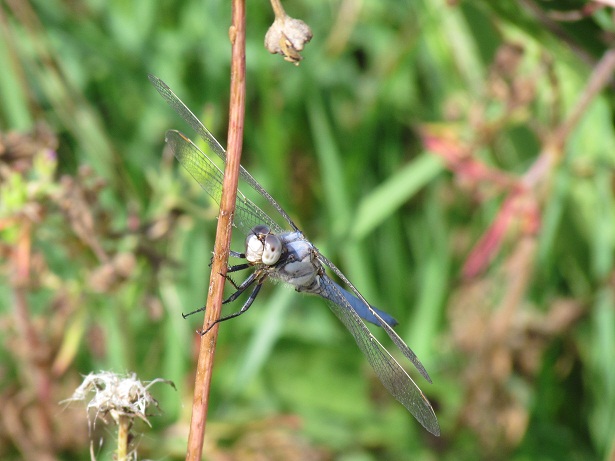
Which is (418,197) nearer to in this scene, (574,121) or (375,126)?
(375,126)

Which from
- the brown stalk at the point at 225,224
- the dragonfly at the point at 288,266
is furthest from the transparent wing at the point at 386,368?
the brown stalk at the point at 225,224

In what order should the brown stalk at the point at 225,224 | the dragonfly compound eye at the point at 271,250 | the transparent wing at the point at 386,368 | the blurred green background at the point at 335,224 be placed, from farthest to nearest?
the blurred green background at the point at 335,224, the dragonfly compound eye at the point at 271,250, the transparent wing at the point at 386,368, the brown stalk at the point at 225,224

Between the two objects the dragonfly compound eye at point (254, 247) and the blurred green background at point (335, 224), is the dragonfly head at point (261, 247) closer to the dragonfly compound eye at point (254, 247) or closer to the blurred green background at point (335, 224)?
the dragonfly compound eye at point (254, 247)

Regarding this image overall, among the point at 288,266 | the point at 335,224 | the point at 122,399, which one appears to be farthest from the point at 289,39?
the point at 335,224

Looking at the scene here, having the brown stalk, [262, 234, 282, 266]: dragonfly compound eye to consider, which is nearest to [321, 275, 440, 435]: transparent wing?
[262, 234, 282, 266]: dragonfly compound eye

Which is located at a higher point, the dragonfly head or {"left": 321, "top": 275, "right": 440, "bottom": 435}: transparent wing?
the dragonfly head

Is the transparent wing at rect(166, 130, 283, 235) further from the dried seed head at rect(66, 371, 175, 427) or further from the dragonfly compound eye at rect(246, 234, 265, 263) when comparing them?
the dried seed head at rect(66, 371, 175, 427)

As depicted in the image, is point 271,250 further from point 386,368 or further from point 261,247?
point 386,368
